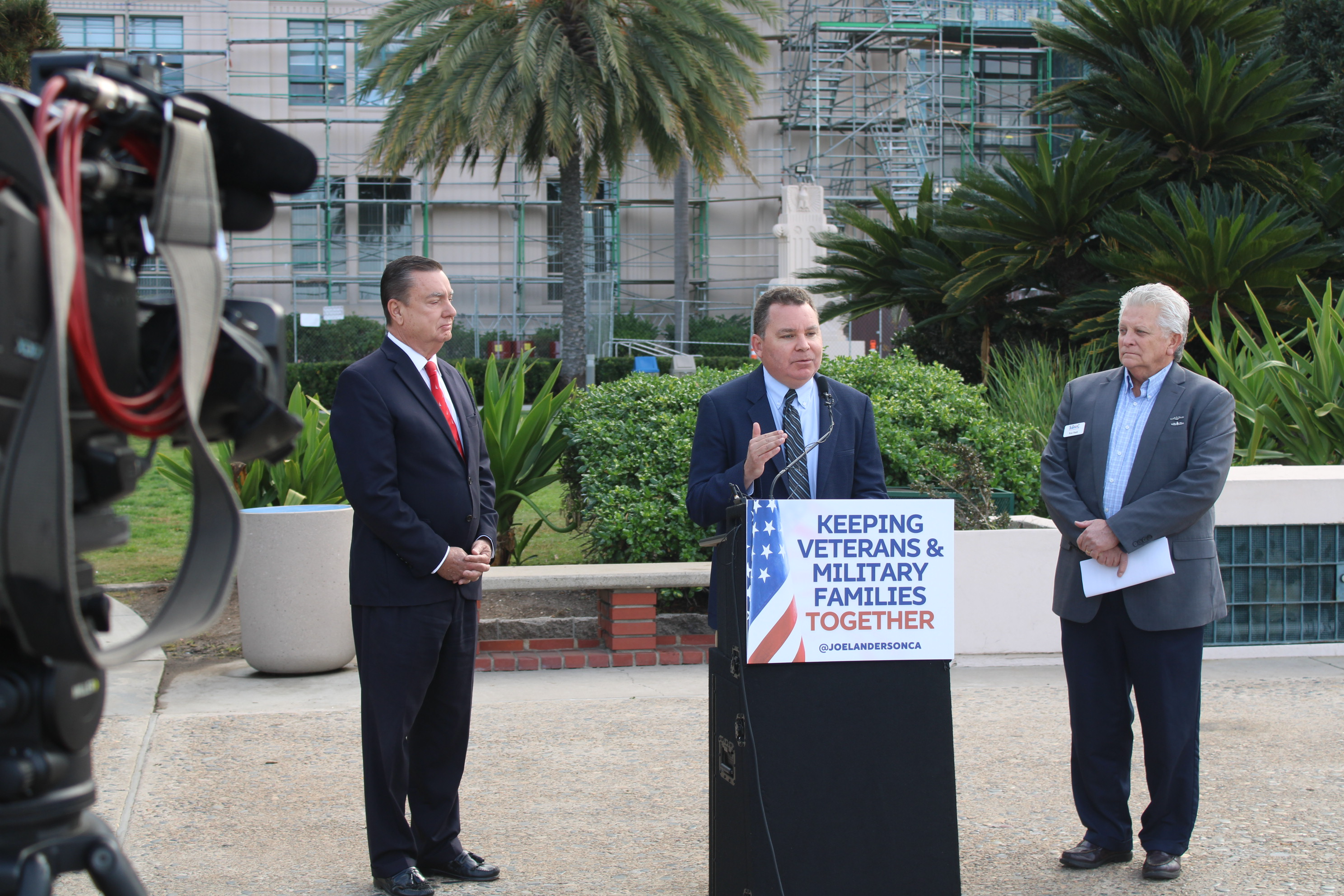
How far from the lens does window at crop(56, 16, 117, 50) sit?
35438 millimetres

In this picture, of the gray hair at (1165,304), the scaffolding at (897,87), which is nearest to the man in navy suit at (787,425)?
the gray hair at (1165,304)

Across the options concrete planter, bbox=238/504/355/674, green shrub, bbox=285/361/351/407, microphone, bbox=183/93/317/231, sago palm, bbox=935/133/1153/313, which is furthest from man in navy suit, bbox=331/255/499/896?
green shrub, bbox=285/361/351/407

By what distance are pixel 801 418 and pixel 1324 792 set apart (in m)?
2.68

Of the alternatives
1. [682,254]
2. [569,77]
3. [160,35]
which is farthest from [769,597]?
[160,35]

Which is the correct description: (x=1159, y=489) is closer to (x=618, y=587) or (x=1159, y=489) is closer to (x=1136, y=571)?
(x=1136, y=571)

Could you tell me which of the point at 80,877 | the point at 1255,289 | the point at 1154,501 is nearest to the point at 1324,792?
the point at 1154,501

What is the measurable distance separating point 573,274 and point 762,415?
1943 cm

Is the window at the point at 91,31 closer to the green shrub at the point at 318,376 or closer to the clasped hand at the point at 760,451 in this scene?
the green shrub at the point at 318,376

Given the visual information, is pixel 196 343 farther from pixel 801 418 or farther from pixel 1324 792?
pixel 1324 792

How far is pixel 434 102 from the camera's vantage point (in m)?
19.3

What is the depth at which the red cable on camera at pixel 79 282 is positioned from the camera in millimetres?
1570

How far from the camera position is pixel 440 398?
4.03 meters

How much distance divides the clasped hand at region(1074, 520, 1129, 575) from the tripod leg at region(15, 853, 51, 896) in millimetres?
3391

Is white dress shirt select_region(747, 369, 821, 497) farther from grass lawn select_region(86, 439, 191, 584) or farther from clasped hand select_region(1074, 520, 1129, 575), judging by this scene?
grass lawn select_region(86, 439, 191, 584)
